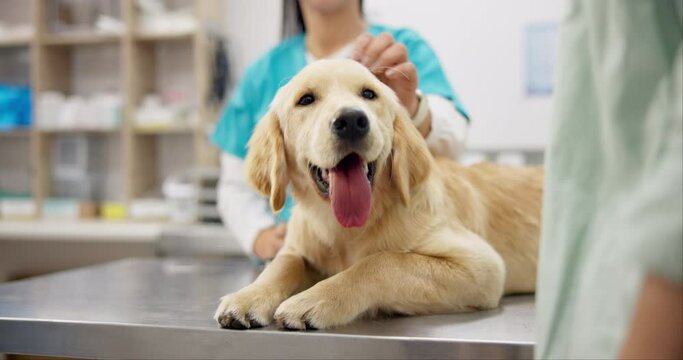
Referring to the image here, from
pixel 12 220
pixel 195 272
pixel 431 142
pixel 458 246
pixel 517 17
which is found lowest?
pixel 12 220

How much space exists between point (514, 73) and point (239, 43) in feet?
5.36

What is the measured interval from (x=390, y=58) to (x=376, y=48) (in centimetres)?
3

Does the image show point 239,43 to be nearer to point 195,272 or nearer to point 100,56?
point 100,56

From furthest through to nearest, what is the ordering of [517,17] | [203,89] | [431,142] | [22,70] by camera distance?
[22,70] → [203,89] → [517,17] → [431,142]

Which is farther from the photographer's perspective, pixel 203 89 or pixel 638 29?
pixel 203 89

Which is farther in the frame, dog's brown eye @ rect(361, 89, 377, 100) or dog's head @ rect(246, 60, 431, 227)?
dog's brown eye @ rect(361, 89, 377, 100)

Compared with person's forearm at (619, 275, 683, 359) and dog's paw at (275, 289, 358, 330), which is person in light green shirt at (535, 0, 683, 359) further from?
dog's paw at (275, 289, 358, 330)

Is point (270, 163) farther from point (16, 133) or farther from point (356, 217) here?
point (16, 133)

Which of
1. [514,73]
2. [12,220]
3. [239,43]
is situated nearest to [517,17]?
[514,73]

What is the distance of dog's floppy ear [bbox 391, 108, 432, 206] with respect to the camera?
39.6 inches

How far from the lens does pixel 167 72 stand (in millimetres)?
3922

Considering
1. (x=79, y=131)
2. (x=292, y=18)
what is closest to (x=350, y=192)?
(x=292, y=18)

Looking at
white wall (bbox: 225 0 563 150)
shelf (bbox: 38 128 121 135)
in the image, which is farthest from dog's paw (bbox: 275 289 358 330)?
shelf (bbox: 38 128 121 135)

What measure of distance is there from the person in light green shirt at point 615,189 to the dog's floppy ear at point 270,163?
57cm
